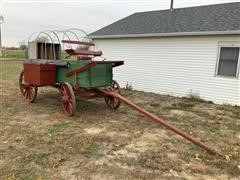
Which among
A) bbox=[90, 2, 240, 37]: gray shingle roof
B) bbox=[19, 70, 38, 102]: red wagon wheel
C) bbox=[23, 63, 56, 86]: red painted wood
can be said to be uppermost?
bbox=[90, 2, 240, 37]: gray shingle roof

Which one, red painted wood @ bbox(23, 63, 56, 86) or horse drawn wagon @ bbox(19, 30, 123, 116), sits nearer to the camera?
horse drawn wagon @ bbox(19, 30, 123, 116)

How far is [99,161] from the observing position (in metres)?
3.71

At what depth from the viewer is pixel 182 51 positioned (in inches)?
356

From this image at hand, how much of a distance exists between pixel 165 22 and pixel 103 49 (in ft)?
10.4

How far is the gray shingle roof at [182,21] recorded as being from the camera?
863 centimetres

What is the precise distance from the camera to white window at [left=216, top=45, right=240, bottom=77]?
25.8 feet

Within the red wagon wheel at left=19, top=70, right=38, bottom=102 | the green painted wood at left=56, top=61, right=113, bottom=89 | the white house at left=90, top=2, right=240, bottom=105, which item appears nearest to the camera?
the green painted wood at left=56, top=61, right=113, bottom=89

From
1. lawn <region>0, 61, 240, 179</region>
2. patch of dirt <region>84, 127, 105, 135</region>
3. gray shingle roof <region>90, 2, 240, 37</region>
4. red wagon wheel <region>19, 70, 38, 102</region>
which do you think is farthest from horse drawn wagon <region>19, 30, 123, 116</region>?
gray shingle roof <region>90, 2, 240, 37</region>

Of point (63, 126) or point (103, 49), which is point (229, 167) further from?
point (103, 49)

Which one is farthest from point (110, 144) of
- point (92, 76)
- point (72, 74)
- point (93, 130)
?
point (72, 74)

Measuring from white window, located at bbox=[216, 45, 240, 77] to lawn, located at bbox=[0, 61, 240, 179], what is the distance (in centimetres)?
141

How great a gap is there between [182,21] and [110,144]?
24.4 ft

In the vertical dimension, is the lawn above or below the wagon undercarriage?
below

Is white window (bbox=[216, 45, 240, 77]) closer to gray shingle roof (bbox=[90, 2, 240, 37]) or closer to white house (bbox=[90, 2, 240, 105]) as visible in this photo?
white house (bbox=[90, 2, 240, 105])
